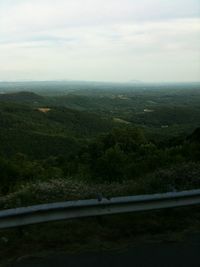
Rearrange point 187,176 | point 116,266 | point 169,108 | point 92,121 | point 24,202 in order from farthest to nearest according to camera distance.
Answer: point 169,108 < point 92,121 < point 187,176 < point 24,202 < point 116,266

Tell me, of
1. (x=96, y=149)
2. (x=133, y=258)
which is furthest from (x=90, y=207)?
(x=96, y=149)

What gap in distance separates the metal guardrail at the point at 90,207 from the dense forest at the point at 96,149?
0.37 metres

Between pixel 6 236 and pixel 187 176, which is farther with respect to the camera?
pixel 187 176

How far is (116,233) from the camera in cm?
471

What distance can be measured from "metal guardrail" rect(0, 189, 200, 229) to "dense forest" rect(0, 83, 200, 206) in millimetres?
365

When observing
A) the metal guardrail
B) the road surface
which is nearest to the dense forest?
the metal guardrail

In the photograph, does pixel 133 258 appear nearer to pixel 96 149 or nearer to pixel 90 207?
pixel 90 207

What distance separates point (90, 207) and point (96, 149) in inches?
1109

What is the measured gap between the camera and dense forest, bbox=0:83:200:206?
284 inches

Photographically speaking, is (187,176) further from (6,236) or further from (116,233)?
(6,236)

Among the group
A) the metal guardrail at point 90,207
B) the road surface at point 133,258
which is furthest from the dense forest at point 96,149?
Result: the road surface at point 133,258

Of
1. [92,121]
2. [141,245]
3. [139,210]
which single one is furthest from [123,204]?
[92,121]

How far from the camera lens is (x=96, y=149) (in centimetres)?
3291

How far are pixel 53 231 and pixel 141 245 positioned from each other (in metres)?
0.96
